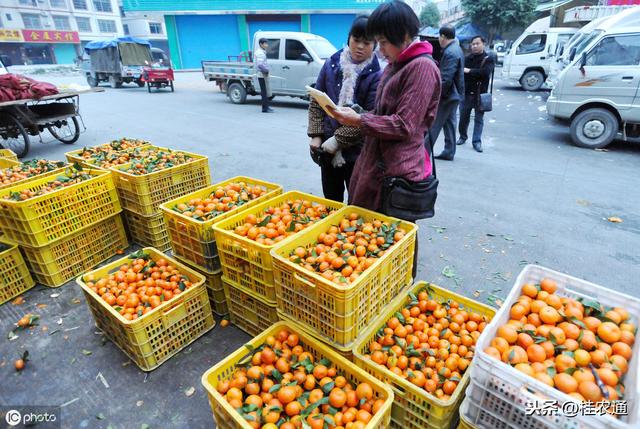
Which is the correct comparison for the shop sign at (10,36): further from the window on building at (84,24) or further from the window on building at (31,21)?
the window on building at (84,24)

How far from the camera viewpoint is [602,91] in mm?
7031

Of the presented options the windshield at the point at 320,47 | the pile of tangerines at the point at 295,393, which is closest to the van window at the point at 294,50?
the windshield at the point at 320,47

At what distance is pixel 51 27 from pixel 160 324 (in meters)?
52.2

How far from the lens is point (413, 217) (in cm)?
250

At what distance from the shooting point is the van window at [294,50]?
39.1 ft

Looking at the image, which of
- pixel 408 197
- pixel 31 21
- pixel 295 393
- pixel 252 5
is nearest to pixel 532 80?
pixel 408 197

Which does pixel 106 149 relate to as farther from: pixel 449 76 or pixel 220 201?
pixel 449 76

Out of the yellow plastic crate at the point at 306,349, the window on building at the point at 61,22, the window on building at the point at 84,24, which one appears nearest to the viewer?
the yellow plastic crate at the point at 306,349

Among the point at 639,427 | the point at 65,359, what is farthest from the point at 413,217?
the point at 65,359

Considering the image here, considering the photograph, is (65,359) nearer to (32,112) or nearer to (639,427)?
(639,427)

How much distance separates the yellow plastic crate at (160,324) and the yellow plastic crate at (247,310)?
7.5 inches

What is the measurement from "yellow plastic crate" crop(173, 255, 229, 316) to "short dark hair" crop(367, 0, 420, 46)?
6.95 ft

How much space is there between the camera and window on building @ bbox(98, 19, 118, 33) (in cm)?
4434

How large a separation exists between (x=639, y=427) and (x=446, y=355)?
101 centimetres
